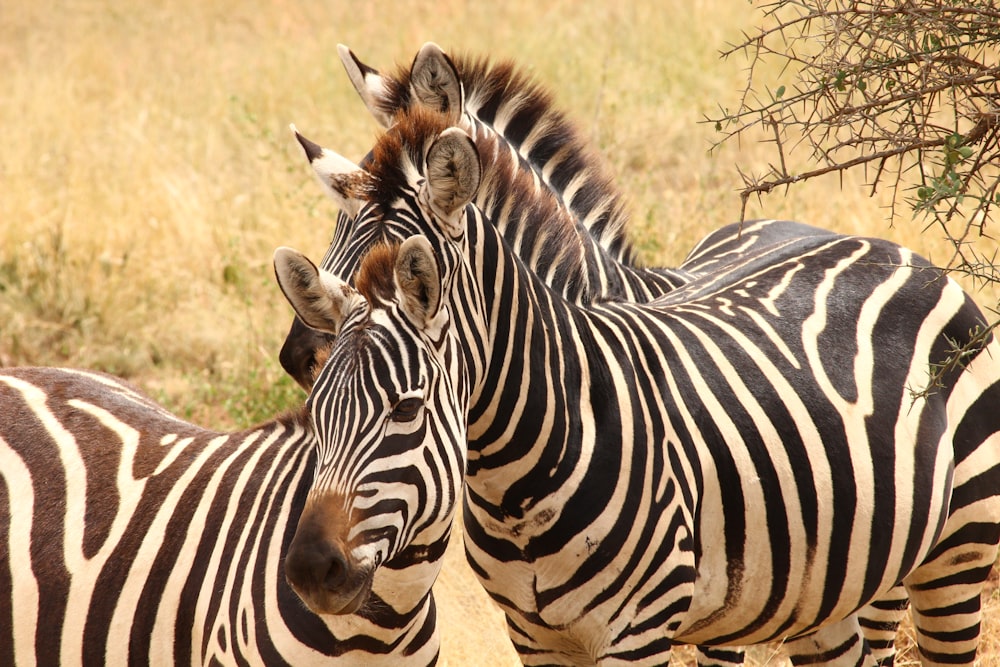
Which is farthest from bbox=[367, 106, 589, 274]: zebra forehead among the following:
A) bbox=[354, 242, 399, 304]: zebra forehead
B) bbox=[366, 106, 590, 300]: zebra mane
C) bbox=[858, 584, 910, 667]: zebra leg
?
bbox=[858, 584, 910, 667]: zebra leg

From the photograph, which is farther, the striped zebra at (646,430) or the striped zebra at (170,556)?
the striped zebra at (170,556)

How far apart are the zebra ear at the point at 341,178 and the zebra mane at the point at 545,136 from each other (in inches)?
65.6

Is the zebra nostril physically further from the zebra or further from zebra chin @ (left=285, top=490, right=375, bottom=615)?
the zebra

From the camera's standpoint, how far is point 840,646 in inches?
167

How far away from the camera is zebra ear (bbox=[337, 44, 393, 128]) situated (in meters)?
4.32

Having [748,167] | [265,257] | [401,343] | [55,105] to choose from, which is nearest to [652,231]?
[748,167]

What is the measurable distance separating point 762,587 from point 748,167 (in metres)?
6.30

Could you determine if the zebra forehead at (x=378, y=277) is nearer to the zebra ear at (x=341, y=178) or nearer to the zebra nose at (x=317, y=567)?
the zebra ear at (x=341, y=178)

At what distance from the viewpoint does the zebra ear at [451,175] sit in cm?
265

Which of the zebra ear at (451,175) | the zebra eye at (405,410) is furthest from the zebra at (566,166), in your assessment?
the zebra eye at (405,410)

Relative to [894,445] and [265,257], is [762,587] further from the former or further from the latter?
[265,257]

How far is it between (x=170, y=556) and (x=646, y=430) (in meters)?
1.39

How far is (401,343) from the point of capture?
8.29 feet

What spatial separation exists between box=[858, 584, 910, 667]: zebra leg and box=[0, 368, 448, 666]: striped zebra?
7.28ft
